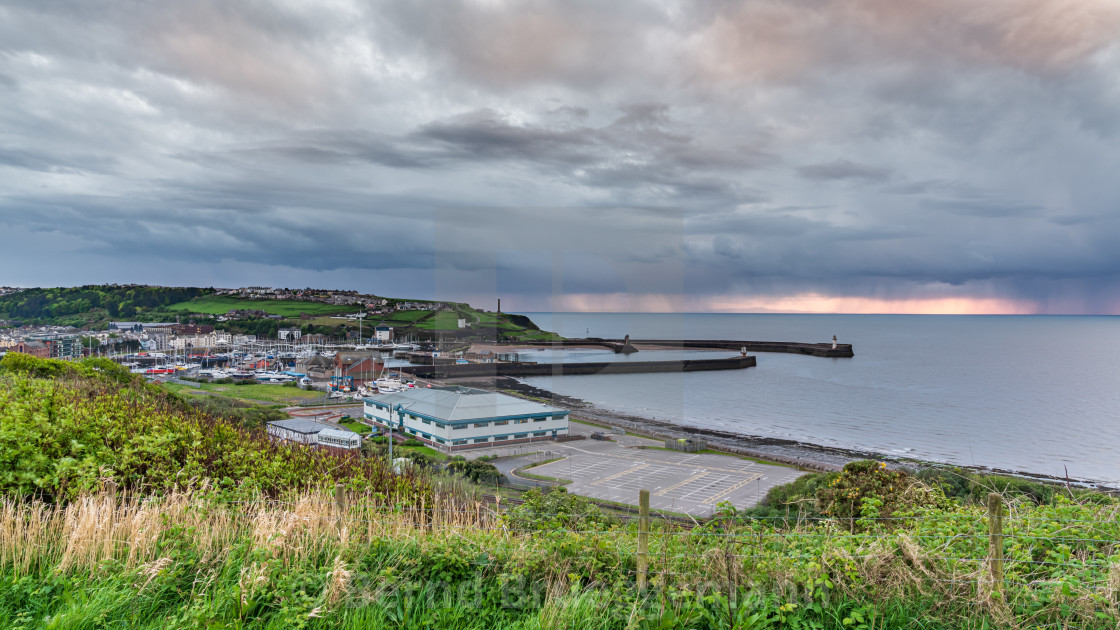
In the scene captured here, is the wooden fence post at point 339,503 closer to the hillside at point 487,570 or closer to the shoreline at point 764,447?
the hillside at point 487,570

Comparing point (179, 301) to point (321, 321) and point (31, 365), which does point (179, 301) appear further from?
point (31, 365)

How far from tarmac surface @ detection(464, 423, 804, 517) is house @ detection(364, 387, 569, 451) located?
0.84 meters

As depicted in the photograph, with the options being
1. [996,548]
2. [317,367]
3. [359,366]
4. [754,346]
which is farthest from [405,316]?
[996,548]

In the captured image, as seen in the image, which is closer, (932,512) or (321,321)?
(932,512)

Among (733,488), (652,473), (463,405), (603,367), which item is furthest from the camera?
(603,367)

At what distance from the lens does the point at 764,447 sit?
2702cm

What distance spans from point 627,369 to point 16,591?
59.9 metres

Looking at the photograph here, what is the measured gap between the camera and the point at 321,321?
250ft

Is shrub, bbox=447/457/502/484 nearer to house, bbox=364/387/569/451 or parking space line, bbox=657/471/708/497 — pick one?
parking space line, bbox=657/471/708/497

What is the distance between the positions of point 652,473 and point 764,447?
9.68 meters

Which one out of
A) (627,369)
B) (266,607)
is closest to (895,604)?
(266,607)

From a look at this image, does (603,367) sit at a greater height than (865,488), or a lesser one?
lesser

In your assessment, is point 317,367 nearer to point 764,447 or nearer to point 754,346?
point 764,447

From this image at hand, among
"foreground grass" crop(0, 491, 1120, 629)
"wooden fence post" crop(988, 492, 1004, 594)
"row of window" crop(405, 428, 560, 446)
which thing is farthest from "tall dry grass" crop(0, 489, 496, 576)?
"row of window" crop(405, 428, 560, 446)
